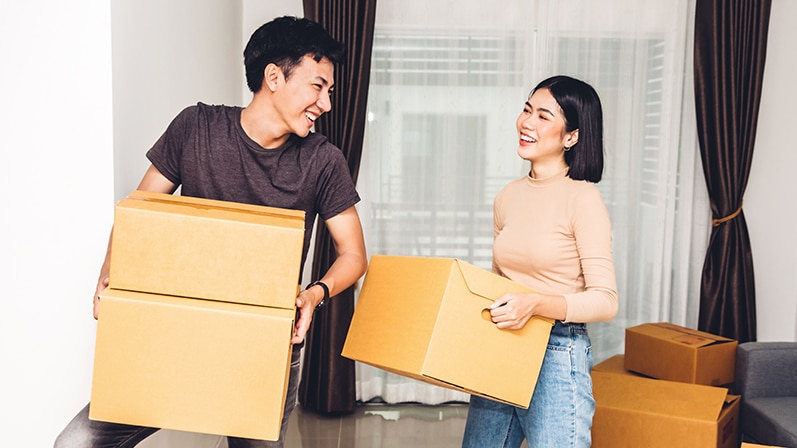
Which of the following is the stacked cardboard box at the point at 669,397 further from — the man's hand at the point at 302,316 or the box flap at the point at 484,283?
the man's hand at the point at 302,316

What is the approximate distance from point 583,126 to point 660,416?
1.15 m

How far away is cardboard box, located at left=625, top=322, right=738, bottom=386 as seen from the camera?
2.91 meters

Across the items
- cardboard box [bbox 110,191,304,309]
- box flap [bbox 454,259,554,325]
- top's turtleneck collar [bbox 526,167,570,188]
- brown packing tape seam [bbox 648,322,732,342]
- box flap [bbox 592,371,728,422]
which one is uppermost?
top's turtleneck collar [bbox 526,167,570,188]

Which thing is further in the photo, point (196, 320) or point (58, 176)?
point (58, 176)

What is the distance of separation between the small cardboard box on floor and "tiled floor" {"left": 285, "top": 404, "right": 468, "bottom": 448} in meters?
0.86

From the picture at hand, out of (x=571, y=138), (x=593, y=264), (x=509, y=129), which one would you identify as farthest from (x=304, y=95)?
(x=509, y=129)

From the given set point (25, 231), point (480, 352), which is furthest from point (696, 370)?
point (25, 231)

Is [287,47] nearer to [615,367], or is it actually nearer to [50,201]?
[50,201]

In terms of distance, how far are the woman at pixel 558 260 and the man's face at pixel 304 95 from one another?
1.63 ft

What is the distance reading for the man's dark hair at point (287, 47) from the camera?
1.74 metres

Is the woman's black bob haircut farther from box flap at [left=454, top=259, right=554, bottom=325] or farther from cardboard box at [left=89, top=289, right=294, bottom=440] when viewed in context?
cardboard box at [left=89, top=289, right=294, bottom=440]

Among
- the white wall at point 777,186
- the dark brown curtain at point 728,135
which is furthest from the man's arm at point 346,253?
the white wall at point 777,186

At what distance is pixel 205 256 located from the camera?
1349mm

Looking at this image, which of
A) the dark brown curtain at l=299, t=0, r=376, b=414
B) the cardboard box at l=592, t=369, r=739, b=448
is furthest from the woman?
the dark brown curtain at l=299, t=0, r=376, b=414
